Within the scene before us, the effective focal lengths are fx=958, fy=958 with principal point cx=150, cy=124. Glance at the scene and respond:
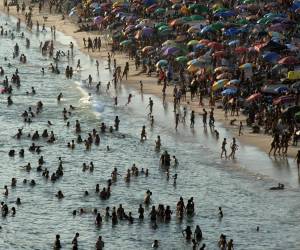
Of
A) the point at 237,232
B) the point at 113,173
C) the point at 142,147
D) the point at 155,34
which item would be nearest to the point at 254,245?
the point at 237,232

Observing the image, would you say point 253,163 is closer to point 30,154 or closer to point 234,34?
point 30,154

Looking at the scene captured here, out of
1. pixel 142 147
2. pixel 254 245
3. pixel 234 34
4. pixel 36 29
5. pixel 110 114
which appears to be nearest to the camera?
pixel 254 245

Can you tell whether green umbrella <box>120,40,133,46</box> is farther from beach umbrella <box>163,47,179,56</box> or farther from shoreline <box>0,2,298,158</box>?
beach umbrella <box>163,47,179,56</box>

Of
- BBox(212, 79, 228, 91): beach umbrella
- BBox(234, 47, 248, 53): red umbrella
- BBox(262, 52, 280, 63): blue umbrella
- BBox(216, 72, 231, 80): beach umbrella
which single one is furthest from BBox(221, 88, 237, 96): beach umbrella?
BBox(234, 47, 248, 53): red umbrella

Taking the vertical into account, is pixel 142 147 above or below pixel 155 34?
below

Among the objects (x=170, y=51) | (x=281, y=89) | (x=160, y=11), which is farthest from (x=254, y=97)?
(x=160, y=11)

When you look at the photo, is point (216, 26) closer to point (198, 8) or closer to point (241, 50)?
point (241, 50)
